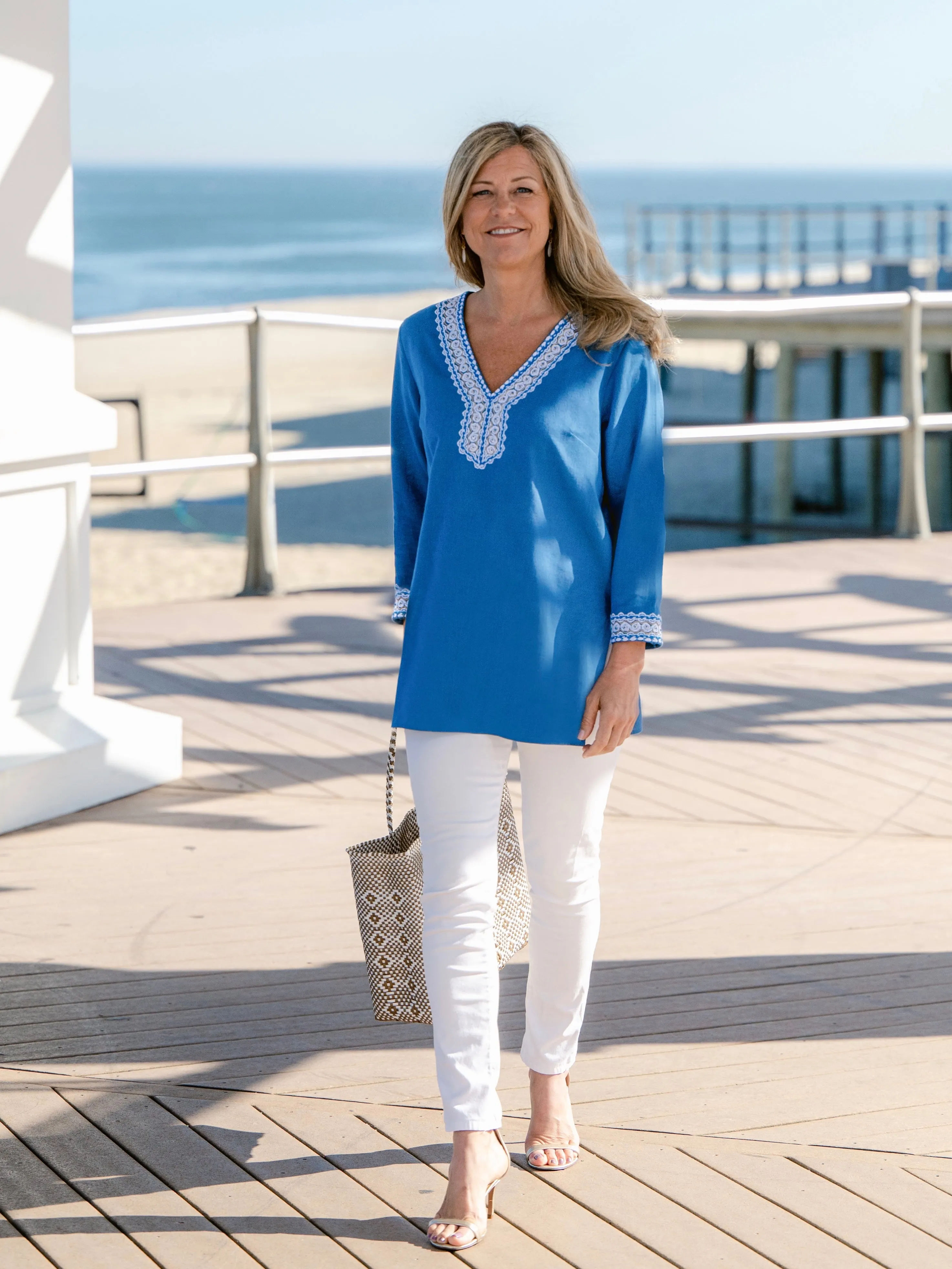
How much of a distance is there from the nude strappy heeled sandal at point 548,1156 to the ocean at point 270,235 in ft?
4.38

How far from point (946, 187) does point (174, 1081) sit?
203 metres

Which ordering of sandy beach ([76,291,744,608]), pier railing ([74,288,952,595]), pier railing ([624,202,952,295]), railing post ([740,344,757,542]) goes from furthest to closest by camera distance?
1. pier railing ([624,202,952,295])
2. railing post ([740,344,757,542])
3. sandy beach ([76,291,744,608])
4. pier railing ([74,288,952,595])

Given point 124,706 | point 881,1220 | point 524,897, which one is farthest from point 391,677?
point 881,1220

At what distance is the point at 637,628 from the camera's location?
221 centimetres

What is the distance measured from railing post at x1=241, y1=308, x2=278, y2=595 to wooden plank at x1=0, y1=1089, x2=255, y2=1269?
13.6 ft

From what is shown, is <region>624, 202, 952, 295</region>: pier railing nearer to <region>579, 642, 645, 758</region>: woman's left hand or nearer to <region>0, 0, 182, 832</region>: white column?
<region>0, 0, 182, 832</region>: white column

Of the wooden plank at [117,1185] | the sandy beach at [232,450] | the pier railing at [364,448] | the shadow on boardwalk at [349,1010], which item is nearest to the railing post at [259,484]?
the pier railing at [364,448]

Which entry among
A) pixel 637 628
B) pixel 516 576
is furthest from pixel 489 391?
pixel 637 628

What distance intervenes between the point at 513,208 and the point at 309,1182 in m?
1.39

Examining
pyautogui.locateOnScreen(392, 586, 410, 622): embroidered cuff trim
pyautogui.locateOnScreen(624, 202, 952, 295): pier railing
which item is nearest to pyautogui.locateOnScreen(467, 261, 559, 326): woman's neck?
pyautogui.locateOnScreen(392, 586, 410, 622): embroidered cuff trim

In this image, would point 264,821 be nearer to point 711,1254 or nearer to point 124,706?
point 124,706

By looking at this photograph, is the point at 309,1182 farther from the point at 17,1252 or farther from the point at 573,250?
the point at 573,250

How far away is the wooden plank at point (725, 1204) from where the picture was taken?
2.16 metres

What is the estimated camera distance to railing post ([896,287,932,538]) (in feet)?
24.9
